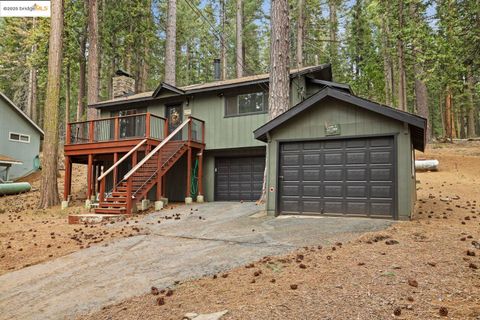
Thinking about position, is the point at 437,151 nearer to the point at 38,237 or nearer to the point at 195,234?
the point at 195,234

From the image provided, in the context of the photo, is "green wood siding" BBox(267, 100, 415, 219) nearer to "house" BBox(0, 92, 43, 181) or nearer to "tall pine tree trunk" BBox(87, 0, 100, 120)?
"tall pine tree trunk" BBox(87, 0, 100, 120)

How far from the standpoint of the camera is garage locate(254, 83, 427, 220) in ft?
26.1

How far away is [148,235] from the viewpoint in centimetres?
766

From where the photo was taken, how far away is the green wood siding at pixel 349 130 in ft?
25.6

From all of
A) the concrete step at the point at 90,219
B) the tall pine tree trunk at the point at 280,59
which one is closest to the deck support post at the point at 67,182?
the concrete step at the point at 90,219

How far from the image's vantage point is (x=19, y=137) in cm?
2314

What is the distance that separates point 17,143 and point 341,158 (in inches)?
899

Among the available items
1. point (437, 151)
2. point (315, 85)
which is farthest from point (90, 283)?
point (437, 151)

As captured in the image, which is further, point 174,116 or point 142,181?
point 174,116

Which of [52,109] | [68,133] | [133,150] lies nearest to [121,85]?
[68,133]

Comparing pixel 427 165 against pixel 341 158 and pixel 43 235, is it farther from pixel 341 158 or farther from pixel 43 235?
pixel 43 235

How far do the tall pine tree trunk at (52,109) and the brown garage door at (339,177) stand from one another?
955 cm

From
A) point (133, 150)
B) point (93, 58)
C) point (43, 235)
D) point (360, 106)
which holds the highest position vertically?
point (93, 58)

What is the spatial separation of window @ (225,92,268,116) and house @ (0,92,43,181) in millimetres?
15368
